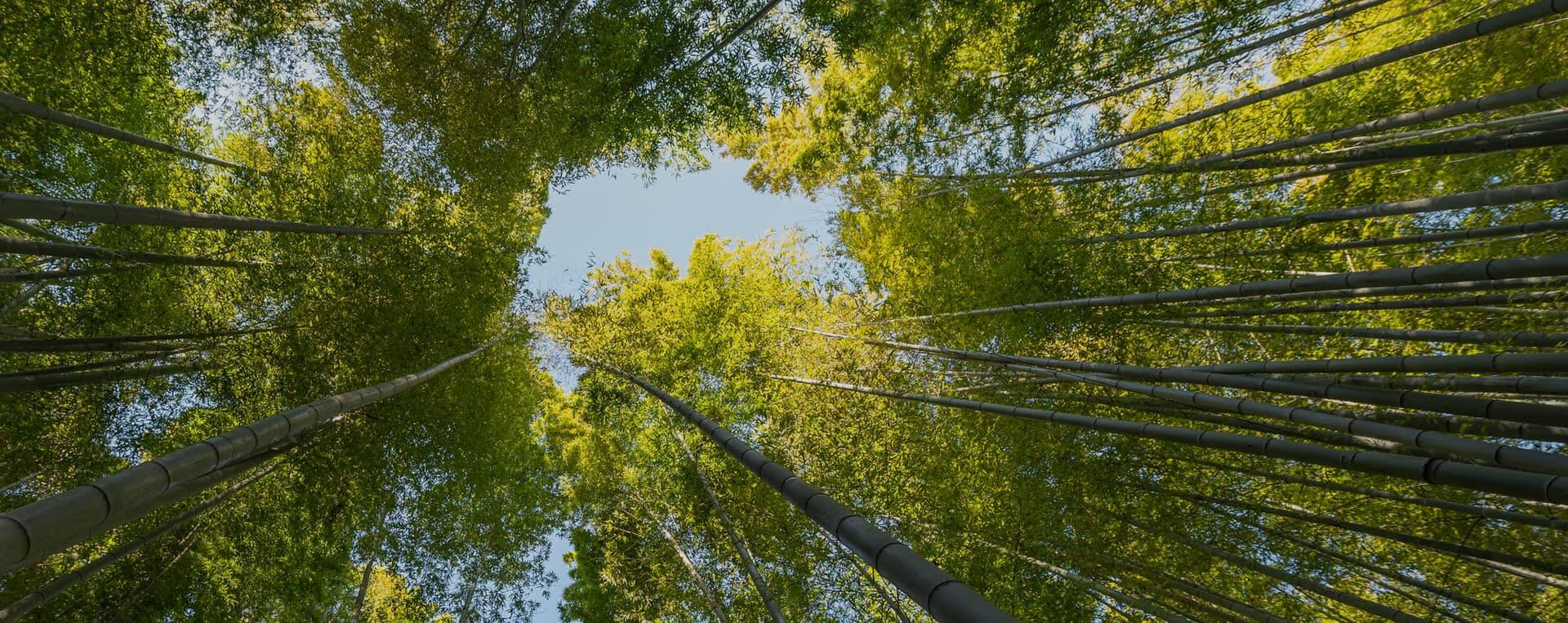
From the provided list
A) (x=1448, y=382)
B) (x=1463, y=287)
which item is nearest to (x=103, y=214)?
(x=1448, y=382)

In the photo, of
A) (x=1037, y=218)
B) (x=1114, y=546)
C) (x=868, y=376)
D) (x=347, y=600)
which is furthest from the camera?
(x=347, y=600)

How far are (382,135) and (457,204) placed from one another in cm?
83

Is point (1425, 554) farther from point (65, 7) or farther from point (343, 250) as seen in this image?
point (65, 7)

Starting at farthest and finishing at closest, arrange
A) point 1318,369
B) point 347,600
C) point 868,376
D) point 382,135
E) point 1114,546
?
point 347,600, point 868,376, point 382,135, point 1114,546, point 1318,369

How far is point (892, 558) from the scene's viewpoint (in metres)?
1.28

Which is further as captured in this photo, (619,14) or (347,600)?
(347,600)

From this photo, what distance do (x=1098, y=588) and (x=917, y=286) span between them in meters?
3.08

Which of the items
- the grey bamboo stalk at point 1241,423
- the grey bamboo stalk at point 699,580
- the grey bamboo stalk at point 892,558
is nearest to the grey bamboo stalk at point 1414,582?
the grey bamboo stalk at point 1241,423

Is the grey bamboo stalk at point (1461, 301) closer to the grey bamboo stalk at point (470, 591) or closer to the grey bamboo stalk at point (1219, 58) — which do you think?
the grey bamboo stalk at point (1219, 58)

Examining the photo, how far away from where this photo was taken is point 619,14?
167 inches

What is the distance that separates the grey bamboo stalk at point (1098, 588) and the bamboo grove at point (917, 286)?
62 mm

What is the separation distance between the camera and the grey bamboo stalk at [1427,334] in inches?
96.1

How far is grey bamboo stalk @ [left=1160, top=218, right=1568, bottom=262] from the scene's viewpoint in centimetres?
249

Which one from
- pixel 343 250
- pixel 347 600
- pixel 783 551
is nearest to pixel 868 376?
pixel 783 551
